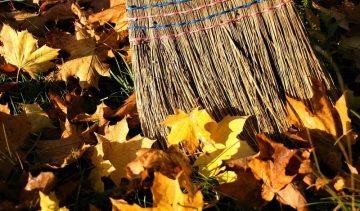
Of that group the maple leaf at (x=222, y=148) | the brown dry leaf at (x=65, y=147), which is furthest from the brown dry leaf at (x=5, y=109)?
the maple leaf at (x=222, y=148)

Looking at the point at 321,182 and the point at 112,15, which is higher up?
the point at 112,15

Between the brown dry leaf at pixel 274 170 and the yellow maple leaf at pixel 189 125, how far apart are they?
0.22 m

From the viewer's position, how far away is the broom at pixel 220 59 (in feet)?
6.43

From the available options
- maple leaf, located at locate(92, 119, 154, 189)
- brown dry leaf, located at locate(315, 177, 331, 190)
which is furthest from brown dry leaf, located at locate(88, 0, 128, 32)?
brown dry leaf, located at locate(315, 177, 331, 190)

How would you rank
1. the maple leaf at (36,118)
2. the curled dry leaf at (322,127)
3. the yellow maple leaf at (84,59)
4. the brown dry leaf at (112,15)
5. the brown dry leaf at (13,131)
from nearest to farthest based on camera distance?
1. the curled dry leaf at (322,127)
2. the brown dry leaf at (13,131)
3. the maple leaf at (36,118)
4. the yellow maple leaf at (84,59)
5. the brown dry leaf at (112,15)

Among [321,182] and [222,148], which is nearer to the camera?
[321,182]

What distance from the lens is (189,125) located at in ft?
6.14

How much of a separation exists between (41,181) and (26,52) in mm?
841

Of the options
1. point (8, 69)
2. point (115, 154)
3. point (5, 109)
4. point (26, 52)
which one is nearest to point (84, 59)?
point (26, 52)

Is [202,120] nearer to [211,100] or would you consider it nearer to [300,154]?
[211,100]

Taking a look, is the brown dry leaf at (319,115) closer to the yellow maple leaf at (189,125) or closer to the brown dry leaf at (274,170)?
the brown dry leaf at (274,170)

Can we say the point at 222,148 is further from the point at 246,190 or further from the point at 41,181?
the point at 41,181

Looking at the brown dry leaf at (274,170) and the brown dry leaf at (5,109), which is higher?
the brown dry leaf at (5,109)

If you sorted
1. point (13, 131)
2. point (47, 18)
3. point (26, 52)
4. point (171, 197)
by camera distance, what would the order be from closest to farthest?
1. point (171, 197)
2. point (13, 131)
3. point (26, 52)
4. point (47, 18)
